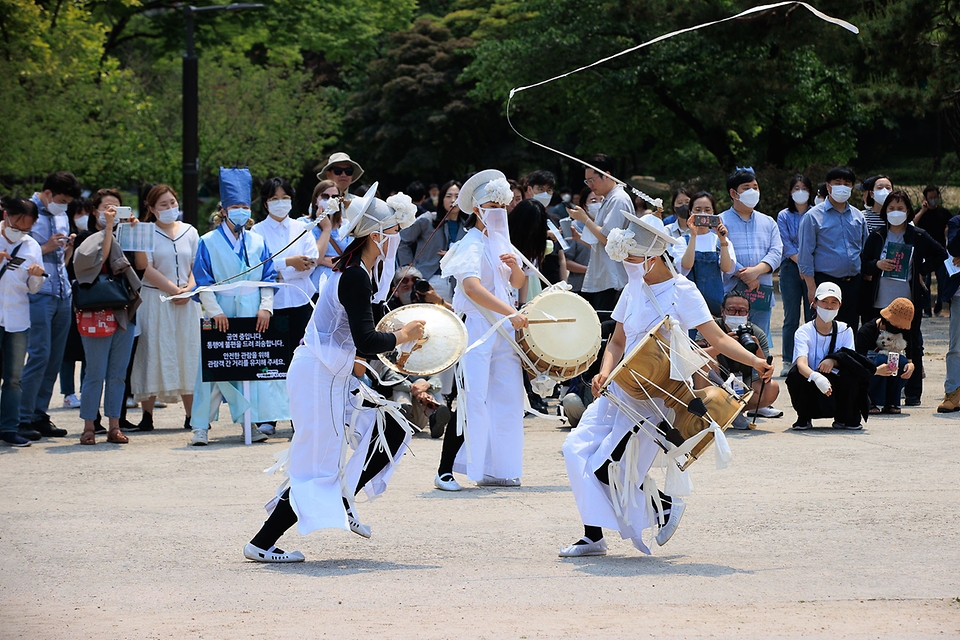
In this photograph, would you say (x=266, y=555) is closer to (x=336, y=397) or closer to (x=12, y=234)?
(x=336, y=397)

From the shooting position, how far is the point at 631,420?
6.30m

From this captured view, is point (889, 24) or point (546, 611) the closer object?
point (546, 611)

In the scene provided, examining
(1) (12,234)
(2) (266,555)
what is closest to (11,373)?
(1) (12,234)

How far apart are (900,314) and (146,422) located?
264 inches

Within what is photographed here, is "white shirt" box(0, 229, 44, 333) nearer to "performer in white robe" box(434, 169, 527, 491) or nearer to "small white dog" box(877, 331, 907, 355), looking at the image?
"performer in white robe" box(434, 169, 527, 491)

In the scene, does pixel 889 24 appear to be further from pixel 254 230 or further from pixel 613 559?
pixel 613 559

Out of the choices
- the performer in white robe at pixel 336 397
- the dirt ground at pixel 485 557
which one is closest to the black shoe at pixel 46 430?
the dirt ground at pixel 485 557

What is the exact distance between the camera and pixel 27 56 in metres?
26.3

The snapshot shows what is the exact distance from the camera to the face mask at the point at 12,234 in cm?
998

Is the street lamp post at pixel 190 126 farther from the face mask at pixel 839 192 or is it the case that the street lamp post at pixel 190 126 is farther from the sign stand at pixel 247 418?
the face mask at pixel 839 192

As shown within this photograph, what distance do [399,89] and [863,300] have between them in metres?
30.4

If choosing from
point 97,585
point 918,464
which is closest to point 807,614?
point 97,585

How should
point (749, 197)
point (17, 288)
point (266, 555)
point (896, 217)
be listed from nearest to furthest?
point (266, 555)
point (17, 288)
point (749, 197)
point (896, 217)

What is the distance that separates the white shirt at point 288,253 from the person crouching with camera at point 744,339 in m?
3.50
